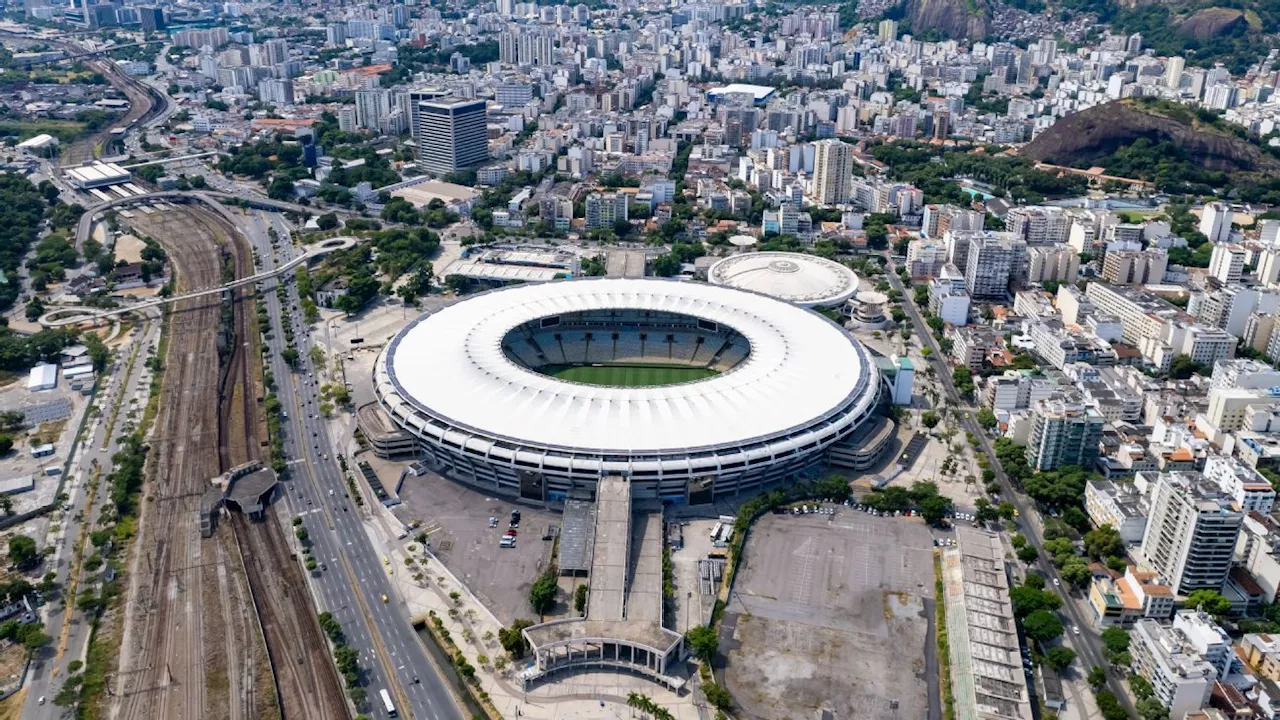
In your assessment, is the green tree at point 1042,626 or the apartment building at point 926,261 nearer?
the green tree at point 1042,626

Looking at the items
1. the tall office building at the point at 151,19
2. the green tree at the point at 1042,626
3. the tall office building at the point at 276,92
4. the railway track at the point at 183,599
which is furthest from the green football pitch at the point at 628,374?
the tall office building at the point at 151,19

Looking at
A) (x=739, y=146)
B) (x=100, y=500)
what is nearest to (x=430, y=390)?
(x=100, y=500)

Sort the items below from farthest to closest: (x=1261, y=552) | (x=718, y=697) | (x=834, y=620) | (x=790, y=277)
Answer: (x=790, y=277) < (x=1261, y=552) < (x=834, y=620) < (x=718, y=697)

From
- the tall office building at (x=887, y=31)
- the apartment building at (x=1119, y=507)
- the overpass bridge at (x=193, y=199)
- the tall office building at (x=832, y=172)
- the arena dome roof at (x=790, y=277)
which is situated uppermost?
the tall office building at (x=887, y=31)

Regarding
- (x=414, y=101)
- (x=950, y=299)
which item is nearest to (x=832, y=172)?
(x=950, y=299)

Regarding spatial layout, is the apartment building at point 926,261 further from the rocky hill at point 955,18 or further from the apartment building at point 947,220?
the rocky hill at point 955,18

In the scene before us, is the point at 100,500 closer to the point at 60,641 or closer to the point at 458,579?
the point at 60,641

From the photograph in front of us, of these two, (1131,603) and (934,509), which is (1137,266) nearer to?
(934,509)
